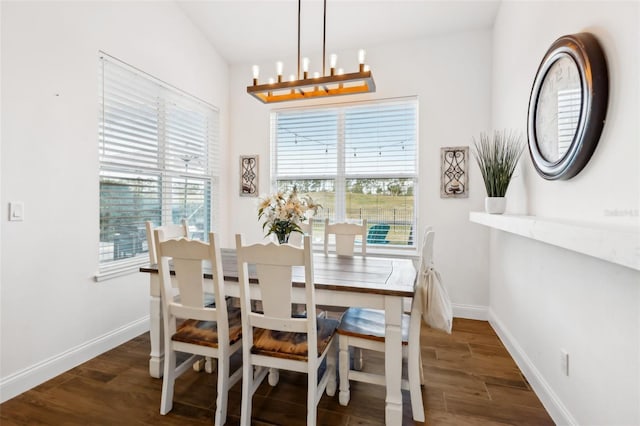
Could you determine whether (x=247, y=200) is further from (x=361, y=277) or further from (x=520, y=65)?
(x=520, y=65)

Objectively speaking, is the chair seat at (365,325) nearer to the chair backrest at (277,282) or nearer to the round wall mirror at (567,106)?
the chair backrest at (277,282)

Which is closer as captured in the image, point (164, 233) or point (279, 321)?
point (279, 321)

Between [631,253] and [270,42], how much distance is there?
384 centimetres

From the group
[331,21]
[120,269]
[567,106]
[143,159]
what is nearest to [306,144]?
[331,21]

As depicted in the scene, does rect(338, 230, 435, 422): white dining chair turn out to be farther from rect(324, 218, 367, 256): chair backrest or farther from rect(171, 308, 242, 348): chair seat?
rect(324, 218, 367, 256): chair backrest

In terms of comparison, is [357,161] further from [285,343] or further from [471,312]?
[285,343]

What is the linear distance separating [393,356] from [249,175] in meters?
3.05

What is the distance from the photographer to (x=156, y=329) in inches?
86.5

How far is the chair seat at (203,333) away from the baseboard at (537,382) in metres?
1.83

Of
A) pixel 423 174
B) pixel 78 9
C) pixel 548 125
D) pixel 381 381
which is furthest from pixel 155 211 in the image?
pixel 548 125

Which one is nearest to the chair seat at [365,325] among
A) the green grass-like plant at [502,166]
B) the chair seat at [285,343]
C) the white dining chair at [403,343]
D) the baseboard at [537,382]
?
the white dining chair at [403,343]

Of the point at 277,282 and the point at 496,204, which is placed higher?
the point at 496,204

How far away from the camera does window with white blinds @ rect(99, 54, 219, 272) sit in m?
2.69

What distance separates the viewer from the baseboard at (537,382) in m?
1.73
